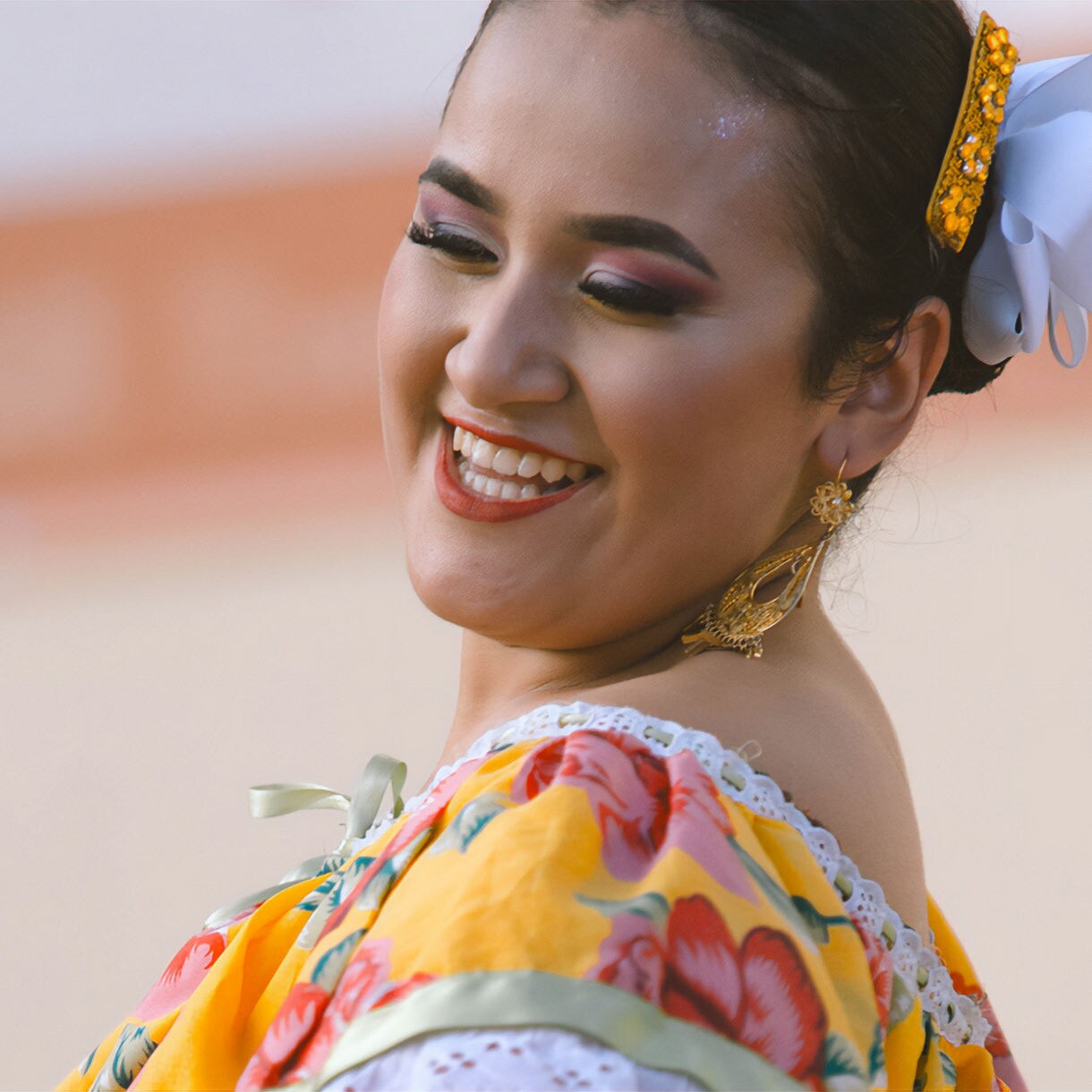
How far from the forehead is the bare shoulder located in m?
0.26

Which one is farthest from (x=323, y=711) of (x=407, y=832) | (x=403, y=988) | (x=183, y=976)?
(x=403, y=988)

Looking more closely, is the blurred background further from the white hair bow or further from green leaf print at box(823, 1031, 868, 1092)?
green leaf print at box(823, 1031, 868, 1092)

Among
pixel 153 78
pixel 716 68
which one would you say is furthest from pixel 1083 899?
pixel 153 78

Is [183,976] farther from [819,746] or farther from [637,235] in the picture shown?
[637,235]

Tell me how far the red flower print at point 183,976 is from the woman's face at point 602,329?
Answer: 251 mm

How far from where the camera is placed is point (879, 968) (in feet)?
3.00

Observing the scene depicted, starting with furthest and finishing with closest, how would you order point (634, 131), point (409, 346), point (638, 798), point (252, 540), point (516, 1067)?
point (252, 540) → point (409, 346) → point (634, 131) → point (638, 798) → point (516, 1067)

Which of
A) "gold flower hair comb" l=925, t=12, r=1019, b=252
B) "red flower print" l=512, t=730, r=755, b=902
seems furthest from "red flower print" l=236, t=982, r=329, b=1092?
"gold flower hair comb" l=925, t=12, r=1019, b=252

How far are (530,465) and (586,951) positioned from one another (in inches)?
14.5

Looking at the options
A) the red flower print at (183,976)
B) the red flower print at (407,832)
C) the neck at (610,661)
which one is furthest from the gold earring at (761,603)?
the red flower print at (183,976)

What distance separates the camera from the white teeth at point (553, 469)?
105 cm

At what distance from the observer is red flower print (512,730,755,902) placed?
81 cm

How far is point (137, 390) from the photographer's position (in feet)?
14.6

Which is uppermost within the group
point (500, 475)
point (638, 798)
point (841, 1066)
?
point (500, 475)
